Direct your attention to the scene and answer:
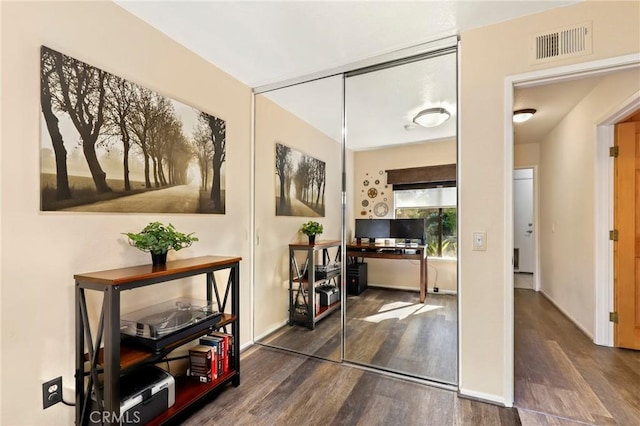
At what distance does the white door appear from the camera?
21.0ft

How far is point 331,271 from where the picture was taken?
2.85m

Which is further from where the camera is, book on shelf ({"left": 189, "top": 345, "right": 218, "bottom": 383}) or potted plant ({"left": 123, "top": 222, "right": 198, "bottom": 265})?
book on shelf ({"left": 189, "top": 345, "right": 218, "bottom": 383})

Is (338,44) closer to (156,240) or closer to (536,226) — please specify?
(156,240)

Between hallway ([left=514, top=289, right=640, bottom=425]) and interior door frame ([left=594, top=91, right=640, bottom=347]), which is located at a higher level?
interior door frame ([left=594, top=91, right=640, bottom=347])

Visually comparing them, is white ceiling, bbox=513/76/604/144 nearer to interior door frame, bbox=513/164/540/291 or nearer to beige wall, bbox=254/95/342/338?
interior door frame, bbox=513/164/540/291

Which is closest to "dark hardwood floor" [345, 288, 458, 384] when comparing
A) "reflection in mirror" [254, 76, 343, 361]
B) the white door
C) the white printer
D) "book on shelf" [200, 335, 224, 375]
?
"reflection in mirror" [254, 76, 343, 361]

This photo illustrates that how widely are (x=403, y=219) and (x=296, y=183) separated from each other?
1120 millimetres

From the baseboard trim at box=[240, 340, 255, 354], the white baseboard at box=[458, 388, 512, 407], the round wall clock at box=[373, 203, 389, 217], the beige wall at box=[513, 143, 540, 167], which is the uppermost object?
the beige wall at box=[513, 143, 540, 167]

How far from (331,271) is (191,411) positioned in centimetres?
151

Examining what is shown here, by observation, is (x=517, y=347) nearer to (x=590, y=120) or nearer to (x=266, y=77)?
(x=590, y=120)

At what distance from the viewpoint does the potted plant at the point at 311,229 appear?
292 cm

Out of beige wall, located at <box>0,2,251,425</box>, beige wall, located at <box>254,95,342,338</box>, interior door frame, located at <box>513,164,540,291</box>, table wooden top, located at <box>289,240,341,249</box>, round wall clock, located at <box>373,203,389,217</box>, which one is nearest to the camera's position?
beige wall, located at <box>0,2,251,425</box>

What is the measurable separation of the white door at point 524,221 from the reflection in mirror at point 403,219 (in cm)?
511

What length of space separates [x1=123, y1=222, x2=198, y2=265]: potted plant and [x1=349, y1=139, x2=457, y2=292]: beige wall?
58.2 inches
